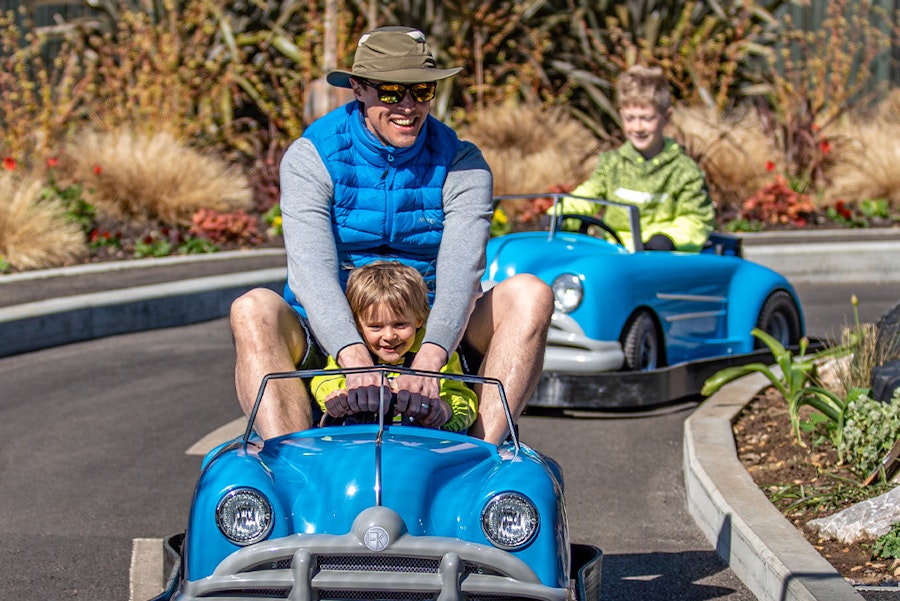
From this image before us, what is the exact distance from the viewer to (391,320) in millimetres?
4336

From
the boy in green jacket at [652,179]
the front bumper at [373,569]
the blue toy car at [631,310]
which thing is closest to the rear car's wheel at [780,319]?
the blue toy car at [631,310]

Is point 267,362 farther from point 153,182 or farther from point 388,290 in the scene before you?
point 153,182

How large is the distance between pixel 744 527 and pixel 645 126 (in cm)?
404

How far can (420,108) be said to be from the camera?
4660 millimetres

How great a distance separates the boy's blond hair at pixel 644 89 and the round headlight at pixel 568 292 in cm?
138

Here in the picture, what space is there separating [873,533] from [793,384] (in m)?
1.57

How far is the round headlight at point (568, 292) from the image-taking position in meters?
7.60

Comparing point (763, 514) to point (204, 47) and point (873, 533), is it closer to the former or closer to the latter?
point (873, 533)

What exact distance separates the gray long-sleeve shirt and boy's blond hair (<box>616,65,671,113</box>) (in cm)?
370

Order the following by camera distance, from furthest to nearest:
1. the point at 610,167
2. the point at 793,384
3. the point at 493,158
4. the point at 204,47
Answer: the point at 204,47
the point at 493,158
the point at 610,167
the point at 793,384

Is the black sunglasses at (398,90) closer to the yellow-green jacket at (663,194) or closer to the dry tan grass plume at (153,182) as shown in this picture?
the yellow-green jacket at (663,194)

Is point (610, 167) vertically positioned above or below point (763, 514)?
above

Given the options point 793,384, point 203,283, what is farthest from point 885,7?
point 793,384

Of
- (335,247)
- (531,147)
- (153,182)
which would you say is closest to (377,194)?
(335,247)
